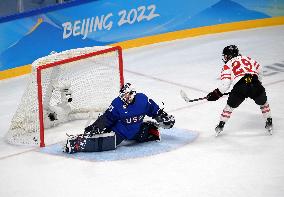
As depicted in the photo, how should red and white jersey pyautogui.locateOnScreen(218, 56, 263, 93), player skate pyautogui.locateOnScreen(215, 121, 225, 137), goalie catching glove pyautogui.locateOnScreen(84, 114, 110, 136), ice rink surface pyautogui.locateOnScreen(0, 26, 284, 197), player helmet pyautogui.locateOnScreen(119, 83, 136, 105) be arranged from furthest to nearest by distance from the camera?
player skate pyautogui.locateOnScreen(215, 121, 225, 137)
red and white jersey pyautogui.locateOnScreen(218, 56, 263, 93)
goalie catching glove pyautogui.locateOnScreen(84, 114, 110, 136)
player helmet pyautogui.locateOnScreen(119, 83, 136, 105)
ice rink surface pyautogui.locateOnScreen(0, 26, 284, 197)

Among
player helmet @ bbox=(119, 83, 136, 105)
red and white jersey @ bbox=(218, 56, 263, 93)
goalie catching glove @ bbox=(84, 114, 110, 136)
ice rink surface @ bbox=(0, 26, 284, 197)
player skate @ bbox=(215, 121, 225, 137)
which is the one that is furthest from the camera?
player skate @ bbox=(215, 121, 225, 137)

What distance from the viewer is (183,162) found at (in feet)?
21.5

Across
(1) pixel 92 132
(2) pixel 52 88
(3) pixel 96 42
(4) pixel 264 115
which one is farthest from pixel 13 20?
(4) pixel 264 115

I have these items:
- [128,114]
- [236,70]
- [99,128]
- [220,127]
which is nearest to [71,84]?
[99,128]

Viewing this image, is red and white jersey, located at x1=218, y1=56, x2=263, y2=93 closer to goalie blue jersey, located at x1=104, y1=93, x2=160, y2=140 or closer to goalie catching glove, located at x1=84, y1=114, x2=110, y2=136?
goalie blue jersey, located at x1=104, y1=93, x2=160, y2=140

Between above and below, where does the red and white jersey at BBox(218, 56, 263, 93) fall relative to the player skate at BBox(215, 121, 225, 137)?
above

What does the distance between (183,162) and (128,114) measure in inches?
26.8

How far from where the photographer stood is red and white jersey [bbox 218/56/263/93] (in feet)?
22.8

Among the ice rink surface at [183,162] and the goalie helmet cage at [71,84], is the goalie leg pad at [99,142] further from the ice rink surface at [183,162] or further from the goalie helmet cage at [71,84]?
the goalie helmet cage at [71,84]

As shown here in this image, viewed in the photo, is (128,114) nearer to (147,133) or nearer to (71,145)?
(147,133)

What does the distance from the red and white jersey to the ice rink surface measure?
1.79 ft

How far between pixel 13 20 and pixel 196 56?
2535mm

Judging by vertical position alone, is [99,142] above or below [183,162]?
above

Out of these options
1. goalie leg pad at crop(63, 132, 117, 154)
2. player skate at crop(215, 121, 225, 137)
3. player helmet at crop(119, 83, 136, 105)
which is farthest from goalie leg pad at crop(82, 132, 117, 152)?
player skate at crop(215, 121, 225, 137)
